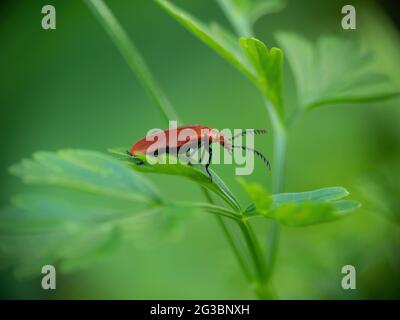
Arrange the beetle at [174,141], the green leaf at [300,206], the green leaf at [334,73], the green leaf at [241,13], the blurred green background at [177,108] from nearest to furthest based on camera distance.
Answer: the green leaf at [300,206] → the beetle at [174,141] → the green leaf at [334,73] → the green leaf at [241,13] → the blurred green background at [177,108]

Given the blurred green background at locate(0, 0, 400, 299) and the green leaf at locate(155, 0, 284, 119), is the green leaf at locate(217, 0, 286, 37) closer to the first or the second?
the green leaf at locate(155, 0, 284, 119)

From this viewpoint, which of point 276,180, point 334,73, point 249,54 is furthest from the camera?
point 334,73

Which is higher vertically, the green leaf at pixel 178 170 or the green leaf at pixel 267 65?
the green leaf at pixel 267 65

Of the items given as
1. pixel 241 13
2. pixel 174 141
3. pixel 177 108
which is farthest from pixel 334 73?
pixel 177 108

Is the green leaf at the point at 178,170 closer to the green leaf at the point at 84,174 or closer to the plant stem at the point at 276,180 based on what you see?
the green leaf at the point at 84,174

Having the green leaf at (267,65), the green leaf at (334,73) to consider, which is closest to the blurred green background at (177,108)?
the green leaf at (334,73)

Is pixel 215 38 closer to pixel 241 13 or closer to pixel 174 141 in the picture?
Result: pixel 174 141
